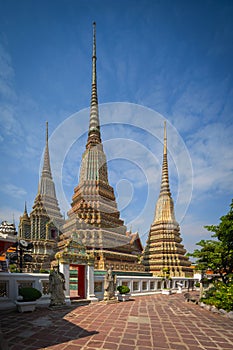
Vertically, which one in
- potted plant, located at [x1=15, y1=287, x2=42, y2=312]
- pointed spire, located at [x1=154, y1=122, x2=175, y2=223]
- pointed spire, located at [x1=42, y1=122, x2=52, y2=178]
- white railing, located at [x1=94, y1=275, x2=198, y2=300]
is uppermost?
pointed spire, located at [x1=42, y1=122, x2=52, y2=178]

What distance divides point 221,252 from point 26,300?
1079 centimetres

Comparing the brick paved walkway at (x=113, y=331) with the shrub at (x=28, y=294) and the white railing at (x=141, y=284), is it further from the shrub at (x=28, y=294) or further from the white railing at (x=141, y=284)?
the white railing at (x=141, y=284)

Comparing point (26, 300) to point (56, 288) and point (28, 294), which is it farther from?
point (56, 288)

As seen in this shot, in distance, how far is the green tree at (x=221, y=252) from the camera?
13.1 m

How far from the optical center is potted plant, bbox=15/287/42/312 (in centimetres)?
1025

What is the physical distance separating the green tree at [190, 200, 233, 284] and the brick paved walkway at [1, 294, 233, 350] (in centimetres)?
346

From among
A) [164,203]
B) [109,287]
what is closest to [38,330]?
[109,287]

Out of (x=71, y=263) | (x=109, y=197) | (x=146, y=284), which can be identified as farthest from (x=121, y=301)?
(x=109, y=197)

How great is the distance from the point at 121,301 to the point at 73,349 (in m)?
10.3

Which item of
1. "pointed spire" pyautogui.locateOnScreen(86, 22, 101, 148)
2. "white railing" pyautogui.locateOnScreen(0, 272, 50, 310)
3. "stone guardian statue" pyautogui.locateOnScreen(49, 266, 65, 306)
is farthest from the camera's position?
"pointed spire" pyautogui.locateOnScreen(86, 22, 101, 148)

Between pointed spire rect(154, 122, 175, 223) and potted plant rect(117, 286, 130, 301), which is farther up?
pointed spire rect(154, 122, 175, 223)

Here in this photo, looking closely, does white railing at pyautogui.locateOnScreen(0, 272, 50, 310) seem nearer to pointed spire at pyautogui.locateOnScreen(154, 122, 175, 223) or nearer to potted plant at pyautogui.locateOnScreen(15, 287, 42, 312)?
potted plant at pyautogui.locateOnScreen(15, 287, 42, 312)

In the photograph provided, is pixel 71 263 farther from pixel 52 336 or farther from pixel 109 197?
pixel 109 197

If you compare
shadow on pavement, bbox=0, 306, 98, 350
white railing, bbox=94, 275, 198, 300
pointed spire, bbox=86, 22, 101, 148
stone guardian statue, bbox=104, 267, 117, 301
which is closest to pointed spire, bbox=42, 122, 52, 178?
pointed spire, bbox=86, 22, 101, 148
